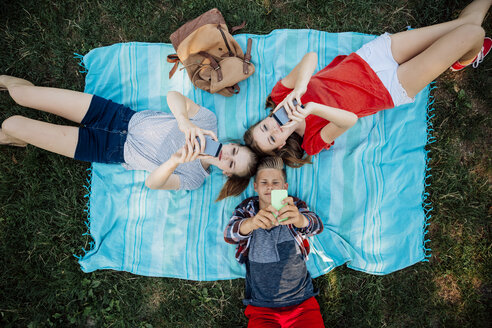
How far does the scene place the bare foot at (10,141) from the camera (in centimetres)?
326

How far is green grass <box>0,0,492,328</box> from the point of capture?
3318mm

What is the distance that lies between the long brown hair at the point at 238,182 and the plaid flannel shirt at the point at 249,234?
0.51 feet

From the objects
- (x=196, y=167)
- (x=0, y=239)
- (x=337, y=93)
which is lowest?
(x=0, y=239)

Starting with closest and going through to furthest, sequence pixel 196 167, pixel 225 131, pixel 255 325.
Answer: pixel 255 325
pixel 196 167
pixel 225 131

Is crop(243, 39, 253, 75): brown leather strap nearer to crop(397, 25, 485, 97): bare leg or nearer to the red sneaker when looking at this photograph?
crop(397, 25, 485, 97): bare leg

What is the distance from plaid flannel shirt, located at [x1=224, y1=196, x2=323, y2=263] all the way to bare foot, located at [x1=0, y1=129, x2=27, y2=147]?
2.36m

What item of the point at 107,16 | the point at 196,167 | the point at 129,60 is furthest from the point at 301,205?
the point at 107,16

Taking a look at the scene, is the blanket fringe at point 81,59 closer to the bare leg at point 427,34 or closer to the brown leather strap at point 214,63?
the brown leather strap at point 214,63

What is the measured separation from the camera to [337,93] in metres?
3.00

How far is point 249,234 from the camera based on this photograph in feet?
9.98

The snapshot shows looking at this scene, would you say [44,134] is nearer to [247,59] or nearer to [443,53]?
[247,59]

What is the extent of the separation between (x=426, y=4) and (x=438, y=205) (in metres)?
2.19

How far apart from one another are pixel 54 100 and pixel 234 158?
1878mm

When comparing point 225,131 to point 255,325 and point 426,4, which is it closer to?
point 255,325
